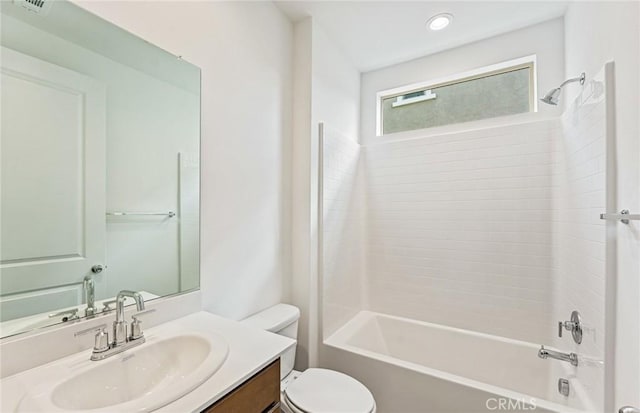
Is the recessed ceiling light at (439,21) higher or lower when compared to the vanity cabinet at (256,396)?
higher

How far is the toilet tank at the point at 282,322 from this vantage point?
1.65m

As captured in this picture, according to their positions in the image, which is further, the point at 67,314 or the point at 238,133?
the point at 238,133

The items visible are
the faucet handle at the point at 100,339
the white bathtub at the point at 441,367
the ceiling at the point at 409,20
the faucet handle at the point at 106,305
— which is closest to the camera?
the faucet handle at the point at 100,339

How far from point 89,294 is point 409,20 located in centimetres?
244

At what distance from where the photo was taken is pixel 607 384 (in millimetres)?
1221

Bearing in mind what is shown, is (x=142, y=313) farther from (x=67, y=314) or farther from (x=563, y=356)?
(x=563, y=356)

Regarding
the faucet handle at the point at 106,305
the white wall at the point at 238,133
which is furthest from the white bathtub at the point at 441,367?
the faucet handle at the point at 106,305

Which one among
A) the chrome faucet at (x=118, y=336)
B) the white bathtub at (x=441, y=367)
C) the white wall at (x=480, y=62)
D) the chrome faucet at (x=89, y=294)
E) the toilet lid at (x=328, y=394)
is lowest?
the white bathtub at (x=441, y=367)

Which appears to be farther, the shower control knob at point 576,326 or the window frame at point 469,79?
the window frame at point 469,79

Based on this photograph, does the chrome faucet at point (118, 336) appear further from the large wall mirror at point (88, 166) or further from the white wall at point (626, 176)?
the white wall at point (626, 176)

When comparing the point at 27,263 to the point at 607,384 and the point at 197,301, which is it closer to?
the point at 197,301

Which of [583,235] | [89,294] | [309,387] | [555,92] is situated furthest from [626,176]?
[89,294]

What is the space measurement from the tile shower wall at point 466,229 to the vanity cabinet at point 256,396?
5.71ft

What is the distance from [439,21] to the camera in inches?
81.6
